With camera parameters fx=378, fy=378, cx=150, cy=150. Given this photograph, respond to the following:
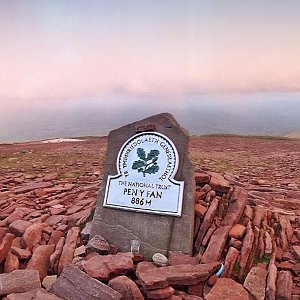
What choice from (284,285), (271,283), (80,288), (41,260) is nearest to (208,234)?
(271,283)

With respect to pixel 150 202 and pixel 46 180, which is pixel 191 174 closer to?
pixel 150 202

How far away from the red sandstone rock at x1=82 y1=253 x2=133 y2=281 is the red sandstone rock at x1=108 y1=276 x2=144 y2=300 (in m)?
0.23

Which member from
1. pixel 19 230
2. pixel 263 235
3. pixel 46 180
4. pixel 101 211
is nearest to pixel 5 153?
pixel 46 180

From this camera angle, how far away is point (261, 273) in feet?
18.3

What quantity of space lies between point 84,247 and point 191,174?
2170mm

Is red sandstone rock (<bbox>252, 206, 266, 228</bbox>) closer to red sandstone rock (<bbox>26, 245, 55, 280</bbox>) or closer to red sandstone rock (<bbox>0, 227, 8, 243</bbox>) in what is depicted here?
red sandstone rock (<bbox>26, 245, 55, 280</bbox>)

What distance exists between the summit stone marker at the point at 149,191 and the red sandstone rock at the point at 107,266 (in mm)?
774

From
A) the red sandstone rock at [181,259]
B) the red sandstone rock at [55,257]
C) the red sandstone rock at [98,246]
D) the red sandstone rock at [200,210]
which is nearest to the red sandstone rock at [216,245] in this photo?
the red sandstone rock at [181,259]

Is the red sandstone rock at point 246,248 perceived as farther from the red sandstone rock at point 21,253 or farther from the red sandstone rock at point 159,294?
the red sandstone rock at point 21,253

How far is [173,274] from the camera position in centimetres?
514

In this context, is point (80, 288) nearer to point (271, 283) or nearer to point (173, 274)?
point (173, 274)

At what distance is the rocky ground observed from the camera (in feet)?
16.6

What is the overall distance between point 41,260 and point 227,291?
10.2 feet

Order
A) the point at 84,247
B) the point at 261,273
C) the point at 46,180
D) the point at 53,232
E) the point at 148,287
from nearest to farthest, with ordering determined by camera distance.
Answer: the point at 148,287, the point at 261,273, the point at 84,247, the point at 53,232, the point at 46,180
